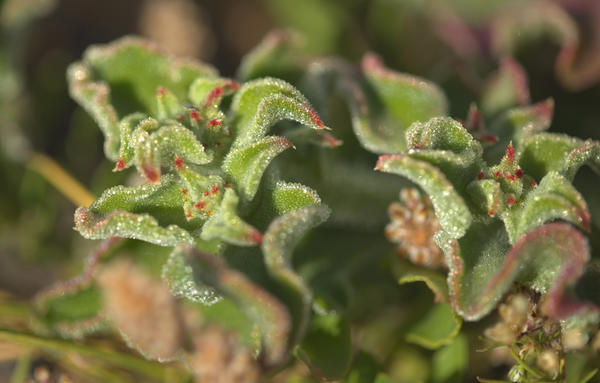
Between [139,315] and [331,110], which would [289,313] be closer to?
[139,315]

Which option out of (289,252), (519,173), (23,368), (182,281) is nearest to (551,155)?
(519,173)

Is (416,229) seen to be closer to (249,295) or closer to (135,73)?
(249,295)

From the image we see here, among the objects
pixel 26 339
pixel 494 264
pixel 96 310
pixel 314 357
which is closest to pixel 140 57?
pixel 96 310

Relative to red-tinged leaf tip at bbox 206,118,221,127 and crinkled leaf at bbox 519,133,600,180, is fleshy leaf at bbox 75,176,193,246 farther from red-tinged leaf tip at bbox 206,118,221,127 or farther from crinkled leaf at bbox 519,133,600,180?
crinkled leaf at bbox 519,133,600,180

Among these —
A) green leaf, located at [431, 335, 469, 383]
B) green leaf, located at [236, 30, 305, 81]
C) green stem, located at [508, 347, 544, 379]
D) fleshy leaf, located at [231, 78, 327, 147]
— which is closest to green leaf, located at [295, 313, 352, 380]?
green leaf, located at [431, 335, 469, 383]

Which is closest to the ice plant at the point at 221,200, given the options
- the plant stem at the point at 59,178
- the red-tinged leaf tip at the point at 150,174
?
the red-tinged leaf tip at the point at 150,174

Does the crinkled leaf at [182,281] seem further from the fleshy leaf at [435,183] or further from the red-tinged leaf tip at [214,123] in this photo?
the fleshy leaf at [435,183]
